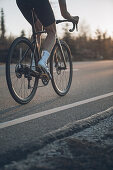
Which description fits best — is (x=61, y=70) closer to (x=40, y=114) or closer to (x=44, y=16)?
(x=44, y=16)

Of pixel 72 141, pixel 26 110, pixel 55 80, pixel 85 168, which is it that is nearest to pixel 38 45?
pixel 55 80

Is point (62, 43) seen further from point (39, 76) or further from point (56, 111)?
point (56, 111)

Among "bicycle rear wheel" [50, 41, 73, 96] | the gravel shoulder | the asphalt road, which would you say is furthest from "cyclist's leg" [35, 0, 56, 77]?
the gravel shoulder

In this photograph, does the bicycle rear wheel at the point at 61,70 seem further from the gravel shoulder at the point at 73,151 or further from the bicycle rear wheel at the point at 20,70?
the gravel shoulder at the point at 73,151

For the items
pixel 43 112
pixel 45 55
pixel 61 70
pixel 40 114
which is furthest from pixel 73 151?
pixel 61 70

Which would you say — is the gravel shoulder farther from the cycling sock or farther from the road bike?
the cycling sock

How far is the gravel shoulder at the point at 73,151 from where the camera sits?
5.36 feet

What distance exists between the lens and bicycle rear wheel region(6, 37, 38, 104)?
340 centimetres

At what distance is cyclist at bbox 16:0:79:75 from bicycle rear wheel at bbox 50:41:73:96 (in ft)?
1.24

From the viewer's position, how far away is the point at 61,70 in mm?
4684

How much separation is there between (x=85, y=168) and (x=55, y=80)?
279 centimetres

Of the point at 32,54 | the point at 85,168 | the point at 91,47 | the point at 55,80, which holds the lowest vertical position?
the point at 85,168

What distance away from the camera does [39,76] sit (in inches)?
148

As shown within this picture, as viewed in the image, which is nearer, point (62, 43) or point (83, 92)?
point (62, 43)
